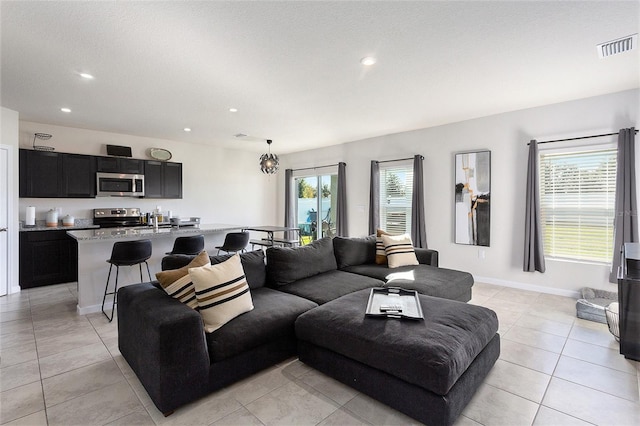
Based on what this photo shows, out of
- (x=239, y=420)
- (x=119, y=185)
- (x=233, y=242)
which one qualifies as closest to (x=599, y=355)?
(x=239, y=420)

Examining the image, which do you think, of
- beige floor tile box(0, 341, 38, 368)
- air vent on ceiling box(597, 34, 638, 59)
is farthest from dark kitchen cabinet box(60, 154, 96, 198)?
air vent on ceiling box(597, 34, 638, 59)

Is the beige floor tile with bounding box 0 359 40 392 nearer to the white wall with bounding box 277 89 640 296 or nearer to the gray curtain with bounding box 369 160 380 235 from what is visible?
the gray curtain with bounding box 369 160 380 235

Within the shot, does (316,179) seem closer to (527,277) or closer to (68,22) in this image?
(527,277)

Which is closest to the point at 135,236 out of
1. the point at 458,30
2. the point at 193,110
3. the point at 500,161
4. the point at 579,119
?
the point at 193,110

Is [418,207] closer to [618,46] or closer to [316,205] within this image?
[316,205]

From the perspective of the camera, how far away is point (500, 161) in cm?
476

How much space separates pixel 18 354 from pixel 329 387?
2.71m

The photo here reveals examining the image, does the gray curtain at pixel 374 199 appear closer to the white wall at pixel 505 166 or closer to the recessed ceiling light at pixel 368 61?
the white wall at pixel 505 166

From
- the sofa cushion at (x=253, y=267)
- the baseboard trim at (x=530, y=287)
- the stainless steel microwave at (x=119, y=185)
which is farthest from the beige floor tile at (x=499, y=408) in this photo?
the stainless steel microwave at (x=119, y=185)

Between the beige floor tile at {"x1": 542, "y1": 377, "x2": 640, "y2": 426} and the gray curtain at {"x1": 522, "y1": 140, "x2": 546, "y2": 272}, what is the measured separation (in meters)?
2.55

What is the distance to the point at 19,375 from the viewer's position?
235cm

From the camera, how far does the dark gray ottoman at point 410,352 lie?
68.4 inches

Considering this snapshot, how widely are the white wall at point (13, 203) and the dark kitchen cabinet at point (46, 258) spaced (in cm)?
17

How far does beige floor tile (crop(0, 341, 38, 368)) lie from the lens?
2.56 metres
